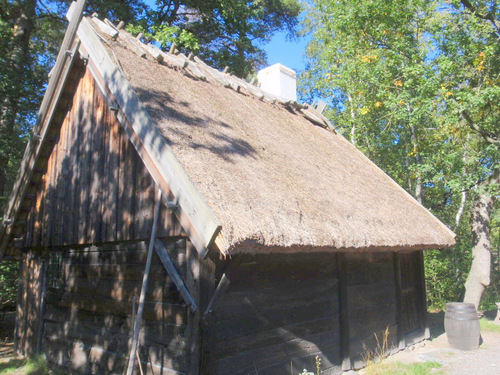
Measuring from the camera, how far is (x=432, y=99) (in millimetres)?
11219

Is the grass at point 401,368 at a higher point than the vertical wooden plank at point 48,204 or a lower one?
lower

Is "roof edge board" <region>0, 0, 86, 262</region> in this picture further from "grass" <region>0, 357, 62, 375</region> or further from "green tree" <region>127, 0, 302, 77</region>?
"green tree" <region>127, 0, 302, 77</region>

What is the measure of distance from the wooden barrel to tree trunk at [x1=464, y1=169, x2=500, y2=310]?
325 cm

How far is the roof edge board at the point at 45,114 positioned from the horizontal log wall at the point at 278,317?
4.19 metres

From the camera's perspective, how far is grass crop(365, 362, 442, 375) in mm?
6352

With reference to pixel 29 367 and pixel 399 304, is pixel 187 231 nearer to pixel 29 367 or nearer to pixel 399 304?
pixel 29 367

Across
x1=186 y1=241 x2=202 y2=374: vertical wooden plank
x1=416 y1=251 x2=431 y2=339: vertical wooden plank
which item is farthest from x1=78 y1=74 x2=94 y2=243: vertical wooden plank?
x1=416 y1=251 x2=431 y2=339: vertical wooden plank

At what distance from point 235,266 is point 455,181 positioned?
7841 millimetres

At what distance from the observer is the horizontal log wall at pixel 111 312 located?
15.4 ft

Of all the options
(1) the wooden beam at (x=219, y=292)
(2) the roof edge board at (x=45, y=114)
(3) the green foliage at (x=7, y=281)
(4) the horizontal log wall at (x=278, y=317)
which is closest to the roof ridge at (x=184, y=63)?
(2) the roof edge board at (x=45, y=114)

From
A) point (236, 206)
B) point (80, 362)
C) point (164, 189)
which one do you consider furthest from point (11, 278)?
point (236, 206)

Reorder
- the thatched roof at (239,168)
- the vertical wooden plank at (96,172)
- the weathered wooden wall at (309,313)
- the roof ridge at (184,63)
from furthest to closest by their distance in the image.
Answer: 1. the roof ridge at (184,63)
2. the vertical wooden plank at (96,172)
3. the weathered wooden wall at (309,313)
4. the thatched roof at (239,168)

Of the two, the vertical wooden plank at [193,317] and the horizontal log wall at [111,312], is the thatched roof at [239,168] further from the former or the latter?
the horizontal log wall at [111,312]

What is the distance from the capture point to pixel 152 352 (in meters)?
4.89
